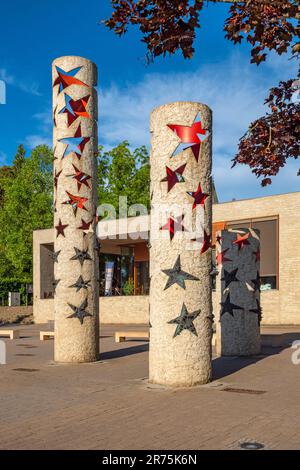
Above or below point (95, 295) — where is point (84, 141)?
above

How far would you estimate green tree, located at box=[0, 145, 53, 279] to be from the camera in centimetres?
4353

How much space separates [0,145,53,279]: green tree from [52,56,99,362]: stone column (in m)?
31.7

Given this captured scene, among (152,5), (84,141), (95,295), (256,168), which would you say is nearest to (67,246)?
(95,295)

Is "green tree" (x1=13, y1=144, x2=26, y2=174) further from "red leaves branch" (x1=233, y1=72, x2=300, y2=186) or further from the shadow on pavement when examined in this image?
"red leaves branch" (x1=233, y1=72, x2=300, y2=186)

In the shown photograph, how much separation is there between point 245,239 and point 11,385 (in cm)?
596

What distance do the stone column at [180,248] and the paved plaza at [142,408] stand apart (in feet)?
1.59

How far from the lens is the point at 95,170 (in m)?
12.6

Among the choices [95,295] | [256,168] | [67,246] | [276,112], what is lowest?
[95,295]

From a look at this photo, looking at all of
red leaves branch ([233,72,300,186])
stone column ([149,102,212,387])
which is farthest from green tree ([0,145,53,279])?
red leaves branch ([233,72,300,186])

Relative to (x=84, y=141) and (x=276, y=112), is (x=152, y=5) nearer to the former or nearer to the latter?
(x=276, y=112)

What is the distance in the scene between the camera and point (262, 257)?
83.1 feet

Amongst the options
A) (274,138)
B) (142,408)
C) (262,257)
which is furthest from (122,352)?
(262,257)

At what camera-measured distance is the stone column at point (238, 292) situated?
1238cm

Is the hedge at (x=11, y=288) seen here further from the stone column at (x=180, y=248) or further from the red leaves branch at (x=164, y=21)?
the red leaves branch at (x=164, y=21)
